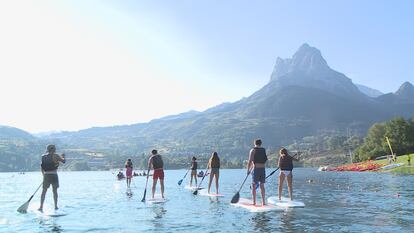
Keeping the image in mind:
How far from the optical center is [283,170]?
27.0 m

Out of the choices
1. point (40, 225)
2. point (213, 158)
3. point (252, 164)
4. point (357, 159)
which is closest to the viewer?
point (40, 225)

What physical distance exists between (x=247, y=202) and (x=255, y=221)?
6.48 metres

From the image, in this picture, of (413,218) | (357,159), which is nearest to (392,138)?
(357,159)

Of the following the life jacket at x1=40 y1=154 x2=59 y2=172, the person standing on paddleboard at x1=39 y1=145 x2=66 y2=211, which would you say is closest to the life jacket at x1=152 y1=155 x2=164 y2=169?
the person standing on paddleboard at x1=39 y1=145 x2=66 y2=211

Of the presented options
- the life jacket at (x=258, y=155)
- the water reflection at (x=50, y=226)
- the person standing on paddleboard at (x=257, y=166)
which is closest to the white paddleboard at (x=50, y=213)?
the water reflection at (x=50, y=226)

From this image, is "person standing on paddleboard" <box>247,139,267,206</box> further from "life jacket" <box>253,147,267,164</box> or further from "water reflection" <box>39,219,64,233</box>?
"water reflection" <box>39,219,64,233</box>

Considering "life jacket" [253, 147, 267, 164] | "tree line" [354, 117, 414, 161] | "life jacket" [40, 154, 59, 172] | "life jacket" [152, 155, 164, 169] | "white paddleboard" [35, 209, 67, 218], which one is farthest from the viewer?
"tree line" [354, 117, 414, 161]

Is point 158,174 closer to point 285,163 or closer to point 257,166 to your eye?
point 257,166

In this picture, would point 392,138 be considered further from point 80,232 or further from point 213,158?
point 80,232

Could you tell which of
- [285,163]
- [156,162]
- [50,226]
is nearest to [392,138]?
[285,163]

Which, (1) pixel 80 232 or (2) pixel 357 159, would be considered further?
(2) pixel 357 159

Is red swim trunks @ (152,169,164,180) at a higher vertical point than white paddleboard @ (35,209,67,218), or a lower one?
higher

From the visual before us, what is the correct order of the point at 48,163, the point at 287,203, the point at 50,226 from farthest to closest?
the point at 287,203, the point at 48,163, the point at 50,226

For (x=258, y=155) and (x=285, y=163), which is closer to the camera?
(x=258, y=155)
